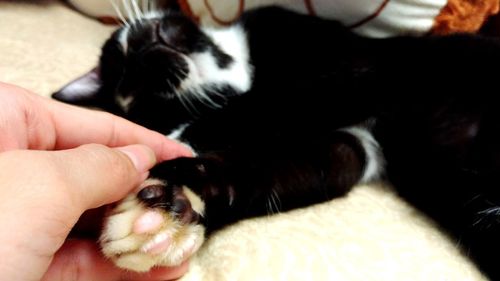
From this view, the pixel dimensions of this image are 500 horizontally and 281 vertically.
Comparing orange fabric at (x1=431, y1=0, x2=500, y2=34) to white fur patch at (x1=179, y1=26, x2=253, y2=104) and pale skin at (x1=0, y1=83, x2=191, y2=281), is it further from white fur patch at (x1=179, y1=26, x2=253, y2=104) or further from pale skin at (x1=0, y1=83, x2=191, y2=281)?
pale skin at (x1=0, y1=83, x2=191, y2=281)

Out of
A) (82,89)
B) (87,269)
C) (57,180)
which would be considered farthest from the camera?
(82,89)

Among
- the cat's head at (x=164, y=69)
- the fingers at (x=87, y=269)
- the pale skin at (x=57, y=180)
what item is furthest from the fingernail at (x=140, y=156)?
the cat's head at (x=164, y=69)

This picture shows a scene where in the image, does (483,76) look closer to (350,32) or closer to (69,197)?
(350,32)

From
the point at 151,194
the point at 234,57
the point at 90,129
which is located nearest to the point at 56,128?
the point at 90,129

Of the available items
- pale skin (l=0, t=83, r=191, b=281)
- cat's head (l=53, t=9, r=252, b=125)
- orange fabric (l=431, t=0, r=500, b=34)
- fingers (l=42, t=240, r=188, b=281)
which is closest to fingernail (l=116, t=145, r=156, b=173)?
pale skin (l=0, t=83, r=191, b=281)

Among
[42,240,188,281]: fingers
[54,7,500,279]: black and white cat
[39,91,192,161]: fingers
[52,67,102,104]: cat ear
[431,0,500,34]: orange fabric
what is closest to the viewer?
[42,240,188,281]: fingers

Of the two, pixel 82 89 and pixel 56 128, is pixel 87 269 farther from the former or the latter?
pixel 82 89
